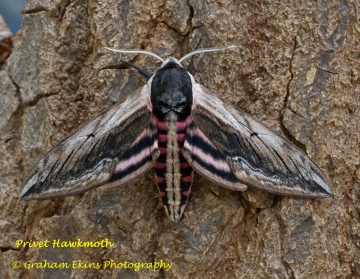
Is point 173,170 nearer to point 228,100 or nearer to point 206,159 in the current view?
point 206,159

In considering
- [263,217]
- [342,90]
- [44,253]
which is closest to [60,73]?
[44,253]

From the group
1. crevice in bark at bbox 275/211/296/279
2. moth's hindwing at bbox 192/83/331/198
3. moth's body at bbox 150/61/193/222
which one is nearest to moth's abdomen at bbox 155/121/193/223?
moth's body at bbox 150/61/193/222

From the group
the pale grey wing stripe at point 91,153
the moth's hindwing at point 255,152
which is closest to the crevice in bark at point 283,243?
the moth's hindwing at point 255,152

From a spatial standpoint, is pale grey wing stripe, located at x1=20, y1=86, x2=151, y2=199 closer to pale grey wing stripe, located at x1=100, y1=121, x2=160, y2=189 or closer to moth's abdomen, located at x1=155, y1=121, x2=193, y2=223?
pale grey wing stripe, located at x1=100, y1=121, x2=160, y2=189

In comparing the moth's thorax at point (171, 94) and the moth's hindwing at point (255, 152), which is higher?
the moth's thorax at point (171, 94)

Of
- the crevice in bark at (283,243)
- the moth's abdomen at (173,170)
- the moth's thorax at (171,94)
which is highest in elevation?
the moth's thorax at (171,94)

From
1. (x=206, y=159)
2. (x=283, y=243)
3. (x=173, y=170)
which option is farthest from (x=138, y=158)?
(x=283, y=243)

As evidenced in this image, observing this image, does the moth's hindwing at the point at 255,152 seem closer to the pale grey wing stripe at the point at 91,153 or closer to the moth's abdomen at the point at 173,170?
the moth's abdomen at the point at 173,170
